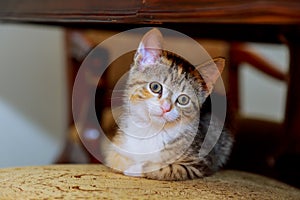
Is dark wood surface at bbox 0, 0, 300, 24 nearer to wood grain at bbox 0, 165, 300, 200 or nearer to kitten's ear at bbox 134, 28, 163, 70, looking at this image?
kitten's ear at bbox 134, 28, 163, 70

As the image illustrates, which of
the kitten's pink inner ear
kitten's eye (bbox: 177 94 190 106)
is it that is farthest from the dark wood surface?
kitten's eye (bbox: 177 94 190 106)

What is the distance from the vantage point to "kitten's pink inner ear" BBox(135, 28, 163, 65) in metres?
0.74

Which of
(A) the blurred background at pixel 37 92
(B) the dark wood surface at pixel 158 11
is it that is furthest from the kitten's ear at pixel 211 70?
(A) the blurred background at pixel 37 92

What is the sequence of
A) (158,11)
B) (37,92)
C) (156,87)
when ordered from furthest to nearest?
(37,92)
(156,87)
(158,11)

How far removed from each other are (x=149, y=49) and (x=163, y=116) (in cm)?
11

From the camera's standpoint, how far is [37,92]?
5.86 ft

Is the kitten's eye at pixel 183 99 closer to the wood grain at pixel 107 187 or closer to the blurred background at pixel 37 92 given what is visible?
the wood grain at pixel 107 187

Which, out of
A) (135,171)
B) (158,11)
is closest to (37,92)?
(135,171)

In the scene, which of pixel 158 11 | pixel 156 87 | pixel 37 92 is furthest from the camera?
pixel 37 92

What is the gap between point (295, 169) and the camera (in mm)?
1139

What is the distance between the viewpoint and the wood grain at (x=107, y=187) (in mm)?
665

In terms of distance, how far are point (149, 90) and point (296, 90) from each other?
58 centimetres

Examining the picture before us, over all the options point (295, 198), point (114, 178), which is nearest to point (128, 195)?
point (114, 178)

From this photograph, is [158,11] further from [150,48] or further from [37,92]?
[37,92]
